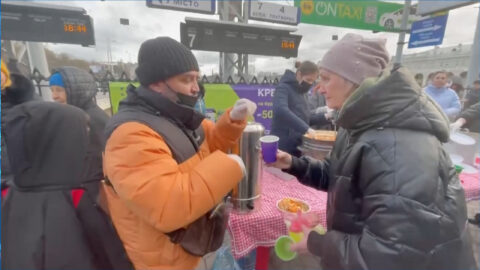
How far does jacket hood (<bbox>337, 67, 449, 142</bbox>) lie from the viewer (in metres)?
0.81

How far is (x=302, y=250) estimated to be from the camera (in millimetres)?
1150

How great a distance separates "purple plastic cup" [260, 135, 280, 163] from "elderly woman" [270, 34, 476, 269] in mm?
452

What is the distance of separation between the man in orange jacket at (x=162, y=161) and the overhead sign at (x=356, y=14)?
23.1ft

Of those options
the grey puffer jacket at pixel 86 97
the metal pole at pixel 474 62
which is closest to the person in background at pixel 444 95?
the metal pole at pixel 474 62

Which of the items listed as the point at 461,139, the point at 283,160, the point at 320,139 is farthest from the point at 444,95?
the point at 283,160

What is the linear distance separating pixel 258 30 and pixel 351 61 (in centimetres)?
478

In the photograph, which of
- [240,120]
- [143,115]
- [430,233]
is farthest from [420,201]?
[143,115]

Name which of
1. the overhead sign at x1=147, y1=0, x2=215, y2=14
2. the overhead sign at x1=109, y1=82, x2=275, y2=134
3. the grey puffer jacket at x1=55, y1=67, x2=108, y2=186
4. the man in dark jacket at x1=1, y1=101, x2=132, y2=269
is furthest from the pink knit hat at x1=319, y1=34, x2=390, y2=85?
the overhead sign at x1=147, y1=0, x2=215, y2=14

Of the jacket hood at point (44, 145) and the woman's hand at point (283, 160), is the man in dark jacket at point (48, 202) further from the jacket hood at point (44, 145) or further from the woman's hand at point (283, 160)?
the woman's hand at point (283, 160)

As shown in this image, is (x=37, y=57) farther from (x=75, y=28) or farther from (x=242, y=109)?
(x=242, y=109)

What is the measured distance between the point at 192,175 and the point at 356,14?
29.8 ft

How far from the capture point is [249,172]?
1.46m

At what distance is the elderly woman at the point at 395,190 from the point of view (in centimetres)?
73

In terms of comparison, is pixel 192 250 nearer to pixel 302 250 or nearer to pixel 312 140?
pixel 302 250
